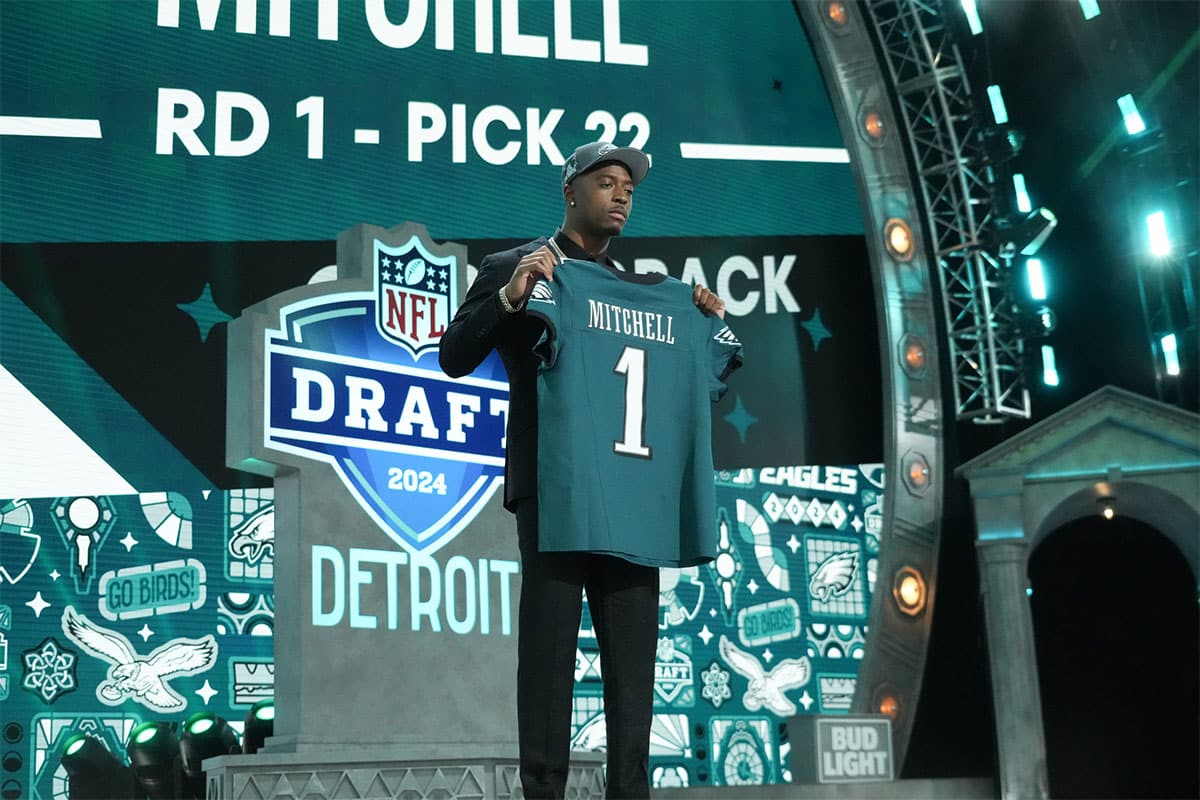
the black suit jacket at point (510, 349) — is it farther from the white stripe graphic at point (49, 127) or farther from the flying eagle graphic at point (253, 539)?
the white stripe graphic at point (49, 127)

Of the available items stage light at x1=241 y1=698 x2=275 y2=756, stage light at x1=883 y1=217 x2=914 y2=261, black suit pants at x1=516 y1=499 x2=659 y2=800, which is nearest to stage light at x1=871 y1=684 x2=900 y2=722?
stage light at x1=883 y1=217 x2=914 y2=261

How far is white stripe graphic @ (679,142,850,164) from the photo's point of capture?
9281 mm

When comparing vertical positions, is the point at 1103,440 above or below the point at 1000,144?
below

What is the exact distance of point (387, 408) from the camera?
435 cm

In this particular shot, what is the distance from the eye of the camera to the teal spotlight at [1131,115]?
8.52 metres

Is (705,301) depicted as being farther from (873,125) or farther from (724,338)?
(873,125)

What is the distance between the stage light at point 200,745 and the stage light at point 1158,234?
6096 mm

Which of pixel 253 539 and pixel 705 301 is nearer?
pixel 705 301

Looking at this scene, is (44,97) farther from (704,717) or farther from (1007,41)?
(1007,41)

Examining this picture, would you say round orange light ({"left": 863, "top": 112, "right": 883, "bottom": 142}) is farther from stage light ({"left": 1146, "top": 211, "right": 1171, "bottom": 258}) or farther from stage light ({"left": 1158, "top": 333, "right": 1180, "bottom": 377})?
stage light ({"left": 1158, "top": 333, "right": 1180, "bottom": 377})

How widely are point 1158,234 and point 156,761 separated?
6.51m

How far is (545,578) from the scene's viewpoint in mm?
2080

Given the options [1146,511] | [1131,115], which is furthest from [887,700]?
[1131,115]

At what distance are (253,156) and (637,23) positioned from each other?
2710mm
